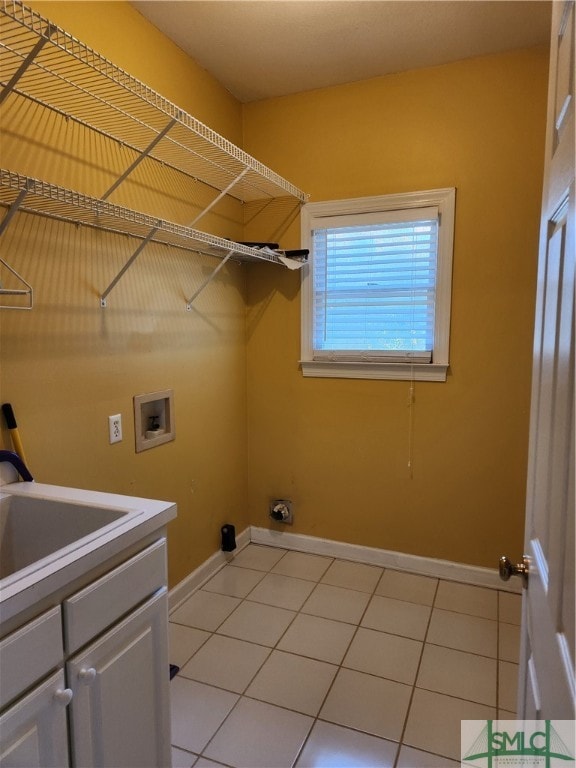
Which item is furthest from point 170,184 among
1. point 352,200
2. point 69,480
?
point 69,480

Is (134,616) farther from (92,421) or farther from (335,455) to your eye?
(335,455)

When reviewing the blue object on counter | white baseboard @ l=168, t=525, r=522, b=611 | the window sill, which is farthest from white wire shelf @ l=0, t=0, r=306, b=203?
white baseboard @ l=168, t=525, r=522, b=611

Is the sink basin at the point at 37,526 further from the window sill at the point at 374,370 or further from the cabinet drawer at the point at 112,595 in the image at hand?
the window sill at the point at 374,370

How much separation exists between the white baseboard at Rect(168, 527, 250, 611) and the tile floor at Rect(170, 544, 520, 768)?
0.14 feet

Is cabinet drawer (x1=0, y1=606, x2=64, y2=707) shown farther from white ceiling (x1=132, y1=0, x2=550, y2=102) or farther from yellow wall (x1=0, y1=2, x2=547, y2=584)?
white ceiling (x1=132, y1=0, x2=550, y2=102)

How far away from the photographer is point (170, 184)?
2.16 meters

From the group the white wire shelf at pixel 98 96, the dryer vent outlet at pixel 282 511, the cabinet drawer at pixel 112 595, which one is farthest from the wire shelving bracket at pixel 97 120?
the dryer vent outlet at pixel 282 511

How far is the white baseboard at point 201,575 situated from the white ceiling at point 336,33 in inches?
102

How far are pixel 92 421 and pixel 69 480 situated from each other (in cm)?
23

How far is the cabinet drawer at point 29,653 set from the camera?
0.83 m

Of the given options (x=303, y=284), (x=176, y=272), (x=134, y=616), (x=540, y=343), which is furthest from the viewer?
(x=303, y=284)

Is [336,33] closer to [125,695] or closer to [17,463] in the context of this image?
[17,463]

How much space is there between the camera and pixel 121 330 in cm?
190

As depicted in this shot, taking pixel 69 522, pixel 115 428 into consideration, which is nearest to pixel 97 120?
pixel 115 428
